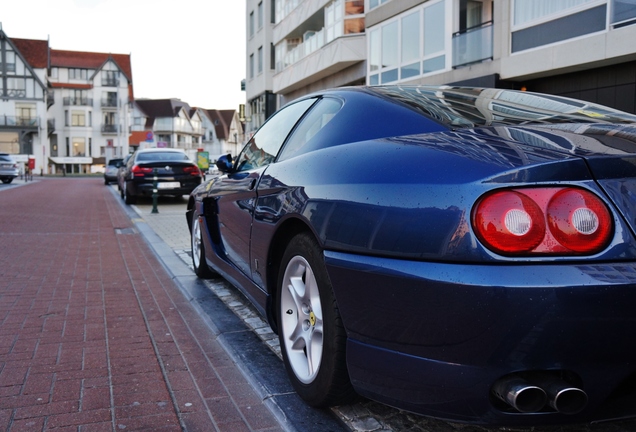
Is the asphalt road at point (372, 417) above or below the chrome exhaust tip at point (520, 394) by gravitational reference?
below

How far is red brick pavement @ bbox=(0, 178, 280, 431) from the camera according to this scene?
2719mm

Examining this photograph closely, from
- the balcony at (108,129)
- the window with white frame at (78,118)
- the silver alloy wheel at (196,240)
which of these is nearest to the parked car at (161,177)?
the silver alloy wheel at (196,240)

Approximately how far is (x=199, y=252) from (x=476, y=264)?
4047 mm

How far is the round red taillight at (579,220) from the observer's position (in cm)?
185

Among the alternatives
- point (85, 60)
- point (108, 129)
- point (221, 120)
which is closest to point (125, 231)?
point (108, 129)

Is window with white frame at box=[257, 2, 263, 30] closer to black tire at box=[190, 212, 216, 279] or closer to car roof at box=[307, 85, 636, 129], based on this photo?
black tire at box=[190, 212, 216, 279]

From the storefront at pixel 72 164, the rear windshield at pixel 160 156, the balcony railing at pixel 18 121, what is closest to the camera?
the rear windshield at pixel 160 156

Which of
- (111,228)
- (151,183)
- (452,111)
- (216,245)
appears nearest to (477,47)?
(151,183)

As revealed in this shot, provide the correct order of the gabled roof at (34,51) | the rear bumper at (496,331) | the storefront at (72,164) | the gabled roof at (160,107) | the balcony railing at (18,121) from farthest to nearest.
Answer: the gabled roof at (160,107) → the storefront at (72,164) → the gabled roof at (34,51) → the balcony railing at (18,121) → the rear bumper at (496,331)

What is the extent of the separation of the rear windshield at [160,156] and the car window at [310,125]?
13.1 metres

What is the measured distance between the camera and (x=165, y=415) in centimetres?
273

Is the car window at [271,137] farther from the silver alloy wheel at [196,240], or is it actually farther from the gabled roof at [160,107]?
the gabled roof at [160,107]

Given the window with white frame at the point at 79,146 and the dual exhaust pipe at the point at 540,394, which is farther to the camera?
the window with white frame at the point at 79,146

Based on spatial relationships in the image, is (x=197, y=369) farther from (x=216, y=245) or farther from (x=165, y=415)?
(x=216, y=245)
